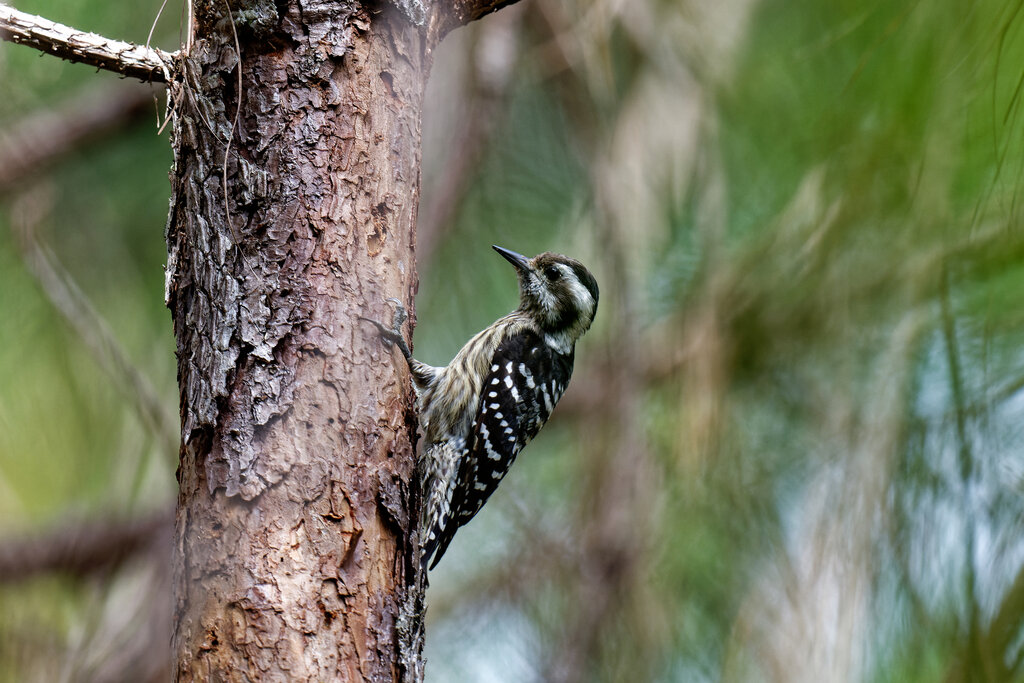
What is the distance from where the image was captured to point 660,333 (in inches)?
124

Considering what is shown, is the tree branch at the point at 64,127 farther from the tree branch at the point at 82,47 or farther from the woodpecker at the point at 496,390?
the woodpecker at the point at 496,390

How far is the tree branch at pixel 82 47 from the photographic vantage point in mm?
1775

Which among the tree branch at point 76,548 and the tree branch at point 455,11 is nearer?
the tree branch at point 455,11

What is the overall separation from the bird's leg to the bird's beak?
1.25 metres

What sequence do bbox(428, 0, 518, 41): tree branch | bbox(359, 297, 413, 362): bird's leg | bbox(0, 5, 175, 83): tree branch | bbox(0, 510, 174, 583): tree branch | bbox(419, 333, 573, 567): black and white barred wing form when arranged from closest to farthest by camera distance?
bbox(0, 5, 175, 83): tree branch → bbox(359, 297, 413, 362): bird's leg → bbox(428, 0, 518, 41): tree branch → bbox(0, 510, 174, 583): tree branch → bbox(419, 333, 573, 567): black and white barred wing

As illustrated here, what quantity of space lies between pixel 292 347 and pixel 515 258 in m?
1.58

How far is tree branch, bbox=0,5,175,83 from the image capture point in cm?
178

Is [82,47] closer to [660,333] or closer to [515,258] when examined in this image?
[515,258]

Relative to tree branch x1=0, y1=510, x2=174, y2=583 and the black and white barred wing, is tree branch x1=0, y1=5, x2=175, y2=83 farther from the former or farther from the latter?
the black and white barred wing

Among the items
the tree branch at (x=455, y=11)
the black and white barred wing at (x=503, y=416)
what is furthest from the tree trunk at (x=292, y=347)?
the black and white barred wing at (x=503, y=416)

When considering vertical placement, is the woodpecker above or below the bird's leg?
above

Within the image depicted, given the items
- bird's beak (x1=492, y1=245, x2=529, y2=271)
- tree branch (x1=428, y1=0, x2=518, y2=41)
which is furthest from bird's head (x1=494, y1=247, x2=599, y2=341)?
tree branch (x1=428, y1=0, x2=518, y2=41)

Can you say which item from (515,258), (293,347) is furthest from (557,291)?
(293,347)

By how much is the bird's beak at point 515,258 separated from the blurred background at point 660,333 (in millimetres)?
240
